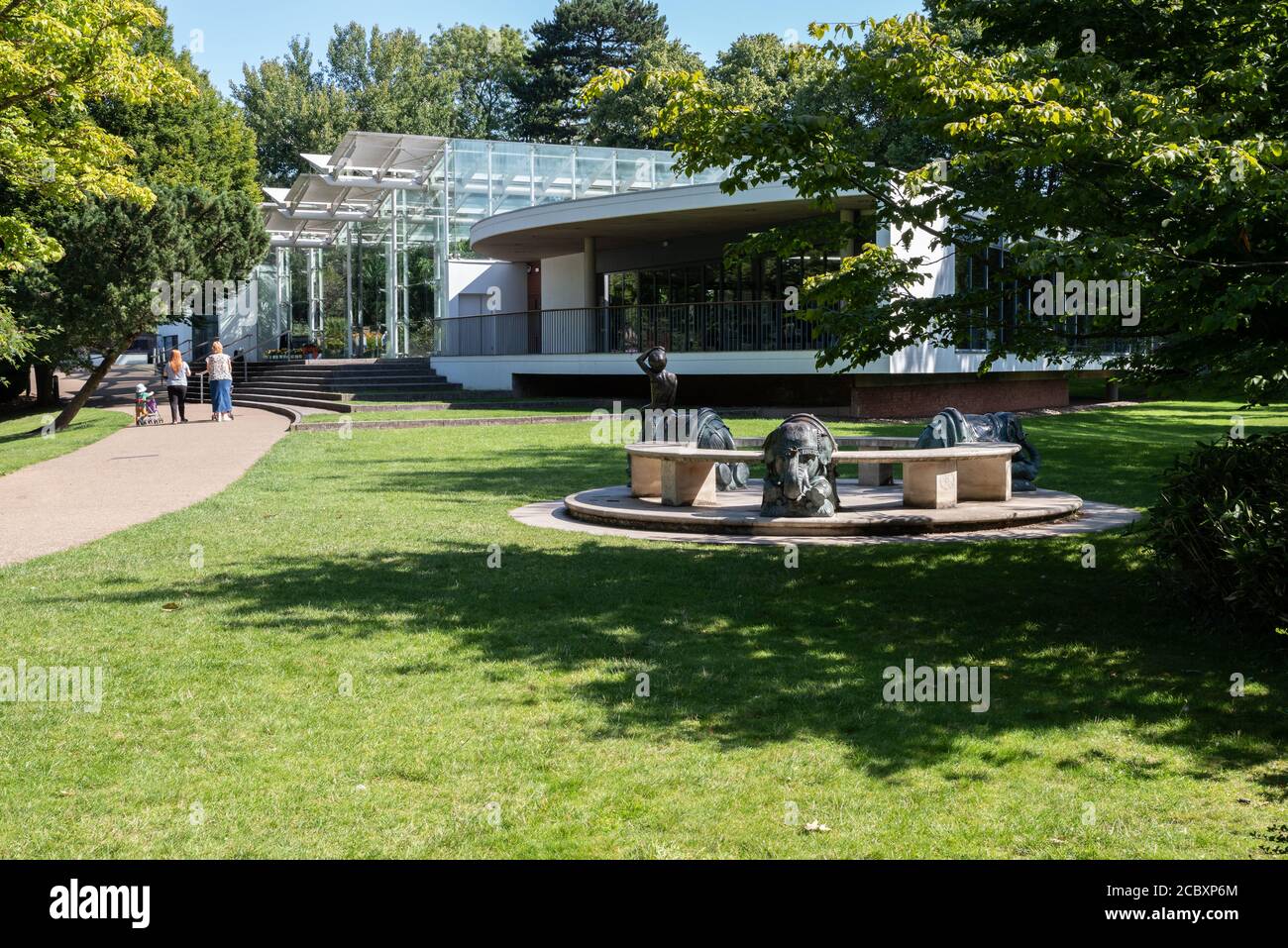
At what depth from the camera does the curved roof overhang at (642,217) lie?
1026 inches

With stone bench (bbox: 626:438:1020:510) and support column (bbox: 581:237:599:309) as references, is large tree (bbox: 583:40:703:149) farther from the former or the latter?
stone bench (bbox: 626:438:1020:510)

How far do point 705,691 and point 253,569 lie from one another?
463 centimetres

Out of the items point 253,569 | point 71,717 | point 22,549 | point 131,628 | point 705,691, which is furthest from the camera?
point 22,549

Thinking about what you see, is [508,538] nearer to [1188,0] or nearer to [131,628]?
[131,628]

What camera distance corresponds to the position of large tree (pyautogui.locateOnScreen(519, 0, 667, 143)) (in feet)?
221

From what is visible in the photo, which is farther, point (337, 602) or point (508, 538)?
point (508, 538)

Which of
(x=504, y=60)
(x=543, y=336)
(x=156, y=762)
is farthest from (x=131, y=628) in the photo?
(x=504, y=60)

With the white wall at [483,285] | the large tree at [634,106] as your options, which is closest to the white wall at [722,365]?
the white wall at [483,285]

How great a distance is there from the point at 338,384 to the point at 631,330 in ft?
26.6

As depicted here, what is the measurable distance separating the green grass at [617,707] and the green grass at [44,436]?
35.5ft

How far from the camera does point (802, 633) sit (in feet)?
24.9

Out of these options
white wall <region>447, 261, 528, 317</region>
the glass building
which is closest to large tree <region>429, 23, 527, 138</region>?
the glass building

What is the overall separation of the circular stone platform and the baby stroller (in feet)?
54.8
